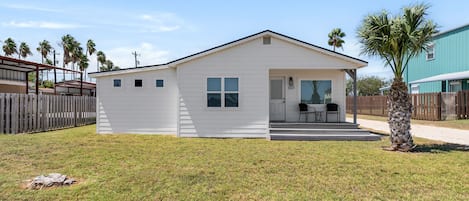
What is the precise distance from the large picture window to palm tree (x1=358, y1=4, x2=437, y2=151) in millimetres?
4482

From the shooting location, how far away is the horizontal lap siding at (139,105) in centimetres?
1256

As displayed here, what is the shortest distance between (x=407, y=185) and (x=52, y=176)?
617 centimetres

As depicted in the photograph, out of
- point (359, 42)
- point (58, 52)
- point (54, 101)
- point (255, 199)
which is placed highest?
point (58, 52)

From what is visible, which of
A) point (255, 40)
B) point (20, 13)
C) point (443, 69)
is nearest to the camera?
point (255, 40)

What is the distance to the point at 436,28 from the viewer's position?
841cm

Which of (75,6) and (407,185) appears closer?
(407,185)

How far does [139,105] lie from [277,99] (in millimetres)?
5954

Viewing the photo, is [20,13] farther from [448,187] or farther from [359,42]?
[448,187]

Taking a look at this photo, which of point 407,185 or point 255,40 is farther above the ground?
point 255,40

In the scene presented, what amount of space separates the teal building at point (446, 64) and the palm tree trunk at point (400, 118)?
14016 millimetres

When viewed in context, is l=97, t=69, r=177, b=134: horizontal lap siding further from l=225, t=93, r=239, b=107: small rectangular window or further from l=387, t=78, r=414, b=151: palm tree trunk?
l=387, t=78, r=414, b=151: palm tree trunk

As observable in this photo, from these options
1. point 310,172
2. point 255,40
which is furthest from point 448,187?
point 255,40

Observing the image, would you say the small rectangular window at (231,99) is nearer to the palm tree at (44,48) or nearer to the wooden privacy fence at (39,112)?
the wooden privacy fence at (39,112)

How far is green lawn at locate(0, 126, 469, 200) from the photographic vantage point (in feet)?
15.3
